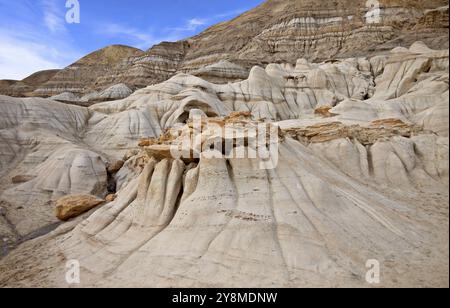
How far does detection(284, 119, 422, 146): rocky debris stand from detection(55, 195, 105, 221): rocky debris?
5.75 meters

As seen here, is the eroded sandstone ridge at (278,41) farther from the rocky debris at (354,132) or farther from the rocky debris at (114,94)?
the rocky debris at (354,132)

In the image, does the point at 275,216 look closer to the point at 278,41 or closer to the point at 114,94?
the point at 114,94

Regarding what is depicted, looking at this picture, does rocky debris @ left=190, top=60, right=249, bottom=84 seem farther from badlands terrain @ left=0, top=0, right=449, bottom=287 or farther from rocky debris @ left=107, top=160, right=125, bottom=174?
rocky debris @ left=107, top=160, right=125, bottom=174

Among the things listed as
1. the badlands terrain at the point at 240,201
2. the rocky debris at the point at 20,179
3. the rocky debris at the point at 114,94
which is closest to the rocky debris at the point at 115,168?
the badlands terrain at the point at 240,201

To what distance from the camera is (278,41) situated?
36625 mm

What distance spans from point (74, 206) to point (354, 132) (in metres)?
7.84

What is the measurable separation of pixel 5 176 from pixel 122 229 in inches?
387

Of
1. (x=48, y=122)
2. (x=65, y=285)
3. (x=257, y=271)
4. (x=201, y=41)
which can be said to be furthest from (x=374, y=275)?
(x=201, y=41)

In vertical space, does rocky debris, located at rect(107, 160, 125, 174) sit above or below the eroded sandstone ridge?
below

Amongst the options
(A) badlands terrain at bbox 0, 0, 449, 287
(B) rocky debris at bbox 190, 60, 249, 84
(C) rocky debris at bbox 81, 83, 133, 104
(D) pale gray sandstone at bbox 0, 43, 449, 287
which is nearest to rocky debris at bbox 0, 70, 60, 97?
(C) rocky debris at bbox 81, 83, 133, 104

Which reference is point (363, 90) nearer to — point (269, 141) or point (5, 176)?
point (269, 141)

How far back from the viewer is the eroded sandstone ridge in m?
30.3

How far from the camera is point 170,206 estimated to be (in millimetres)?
6168

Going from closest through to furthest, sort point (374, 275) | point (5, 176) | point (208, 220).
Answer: point (374, 275), point (208, 220), point (5, 176)
